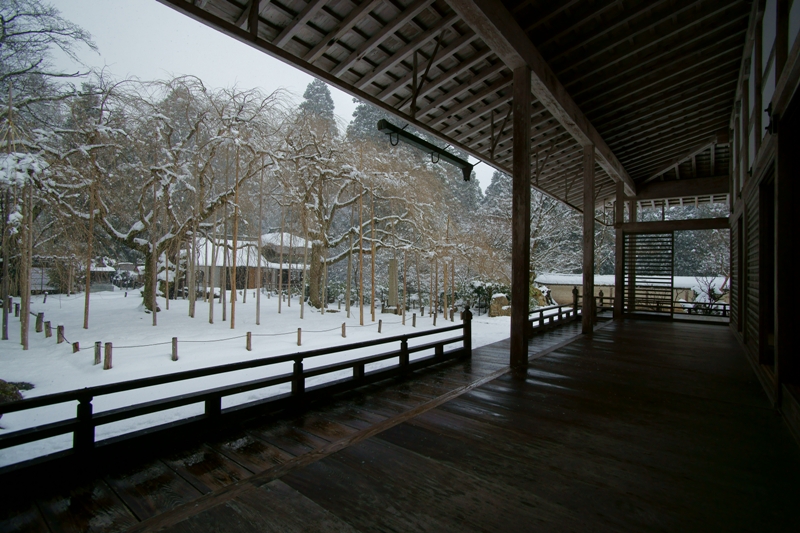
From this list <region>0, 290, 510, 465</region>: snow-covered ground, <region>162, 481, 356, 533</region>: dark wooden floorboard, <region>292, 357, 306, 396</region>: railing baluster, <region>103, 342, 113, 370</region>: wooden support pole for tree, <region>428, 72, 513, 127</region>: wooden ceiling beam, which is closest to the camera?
<region>162, 481, 356, 533</region>: dark wooden floorboard

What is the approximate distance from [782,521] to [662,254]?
8955 millimetres

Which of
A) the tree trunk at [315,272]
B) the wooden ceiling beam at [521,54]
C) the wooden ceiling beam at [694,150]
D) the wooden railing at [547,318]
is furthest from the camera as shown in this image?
the tree trunk at [315,272]

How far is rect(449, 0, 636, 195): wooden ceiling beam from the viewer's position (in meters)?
3.21

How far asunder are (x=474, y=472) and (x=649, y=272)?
30.3ft

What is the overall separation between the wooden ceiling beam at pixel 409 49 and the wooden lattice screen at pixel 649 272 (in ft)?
26.5

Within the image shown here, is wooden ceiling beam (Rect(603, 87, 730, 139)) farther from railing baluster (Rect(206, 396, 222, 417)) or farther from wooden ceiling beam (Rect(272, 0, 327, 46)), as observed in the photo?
railing baluster (Rect(206, 396, 222, 417))

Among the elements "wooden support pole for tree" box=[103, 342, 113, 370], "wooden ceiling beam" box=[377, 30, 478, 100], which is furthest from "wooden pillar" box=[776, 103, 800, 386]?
"wooden support pole for tree" box=[103, 342, 113, 370]

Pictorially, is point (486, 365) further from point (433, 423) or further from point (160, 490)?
point (160, 490)

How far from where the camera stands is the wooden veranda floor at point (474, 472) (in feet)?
5.11

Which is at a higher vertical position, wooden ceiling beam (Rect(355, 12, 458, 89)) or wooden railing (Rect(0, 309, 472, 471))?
wooden ceiling beam (Rect(355, 12, 458, 89))

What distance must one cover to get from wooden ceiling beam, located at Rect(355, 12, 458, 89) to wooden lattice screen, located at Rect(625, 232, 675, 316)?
26.5ft

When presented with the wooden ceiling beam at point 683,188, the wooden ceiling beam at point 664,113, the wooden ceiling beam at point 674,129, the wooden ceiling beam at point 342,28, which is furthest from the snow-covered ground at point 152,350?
the wooden ceiling beam at point 683,188

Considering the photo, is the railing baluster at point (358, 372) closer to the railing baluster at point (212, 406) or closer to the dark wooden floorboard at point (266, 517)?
A: the railing baluster at point (212, 406)

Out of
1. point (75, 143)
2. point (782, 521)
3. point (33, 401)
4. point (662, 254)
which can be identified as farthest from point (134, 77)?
point (662, 254)
